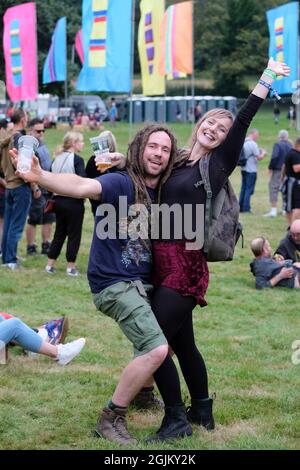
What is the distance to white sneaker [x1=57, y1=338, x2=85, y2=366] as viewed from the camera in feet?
18.9

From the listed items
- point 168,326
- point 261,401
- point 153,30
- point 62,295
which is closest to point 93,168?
point 62,295

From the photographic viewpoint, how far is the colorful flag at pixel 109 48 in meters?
18.4

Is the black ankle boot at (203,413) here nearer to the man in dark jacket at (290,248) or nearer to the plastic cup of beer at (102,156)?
the plastic cup of beer at (102,156)

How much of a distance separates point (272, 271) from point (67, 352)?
4.14 metres

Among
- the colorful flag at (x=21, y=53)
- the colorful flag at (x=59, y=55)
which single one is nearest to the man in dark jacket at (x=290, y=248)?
the colorful flag at (x=21, y=53)

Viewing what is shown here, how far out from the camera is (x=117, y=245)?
421 cm

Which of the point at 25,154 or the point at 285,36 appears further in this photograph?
the point at 285,36

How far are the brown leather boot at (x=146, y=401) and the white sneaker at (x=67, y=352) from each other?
2.98ft

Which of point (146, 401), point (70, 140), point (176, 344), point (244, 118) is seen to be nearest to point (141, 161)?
point (244, 118)

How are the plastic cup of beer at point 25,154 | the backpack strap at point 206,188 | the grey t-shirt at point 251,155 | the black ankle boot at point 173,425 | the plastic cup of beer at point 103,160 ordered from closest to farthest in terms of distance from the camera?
the plastic cup of beer at point 25,154 → the backpack strap at point 206,188 → the black ankle boot at point 173,425 → the plastic cup of beer at point 103,160 → the grey t-shirt at point 251,155

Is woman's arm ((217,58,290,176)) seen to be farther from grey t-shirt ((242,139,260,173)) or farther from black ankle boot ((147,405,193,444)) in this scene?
grey t-shirt ((242,139,260,173))

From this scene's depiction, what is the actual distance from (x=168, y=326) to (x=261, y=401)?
1.29m

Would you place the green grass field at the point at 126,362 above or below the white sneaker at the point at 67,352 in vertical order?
below

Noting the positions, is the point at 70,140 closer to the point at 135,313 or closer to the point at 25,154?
the point at 135,313
